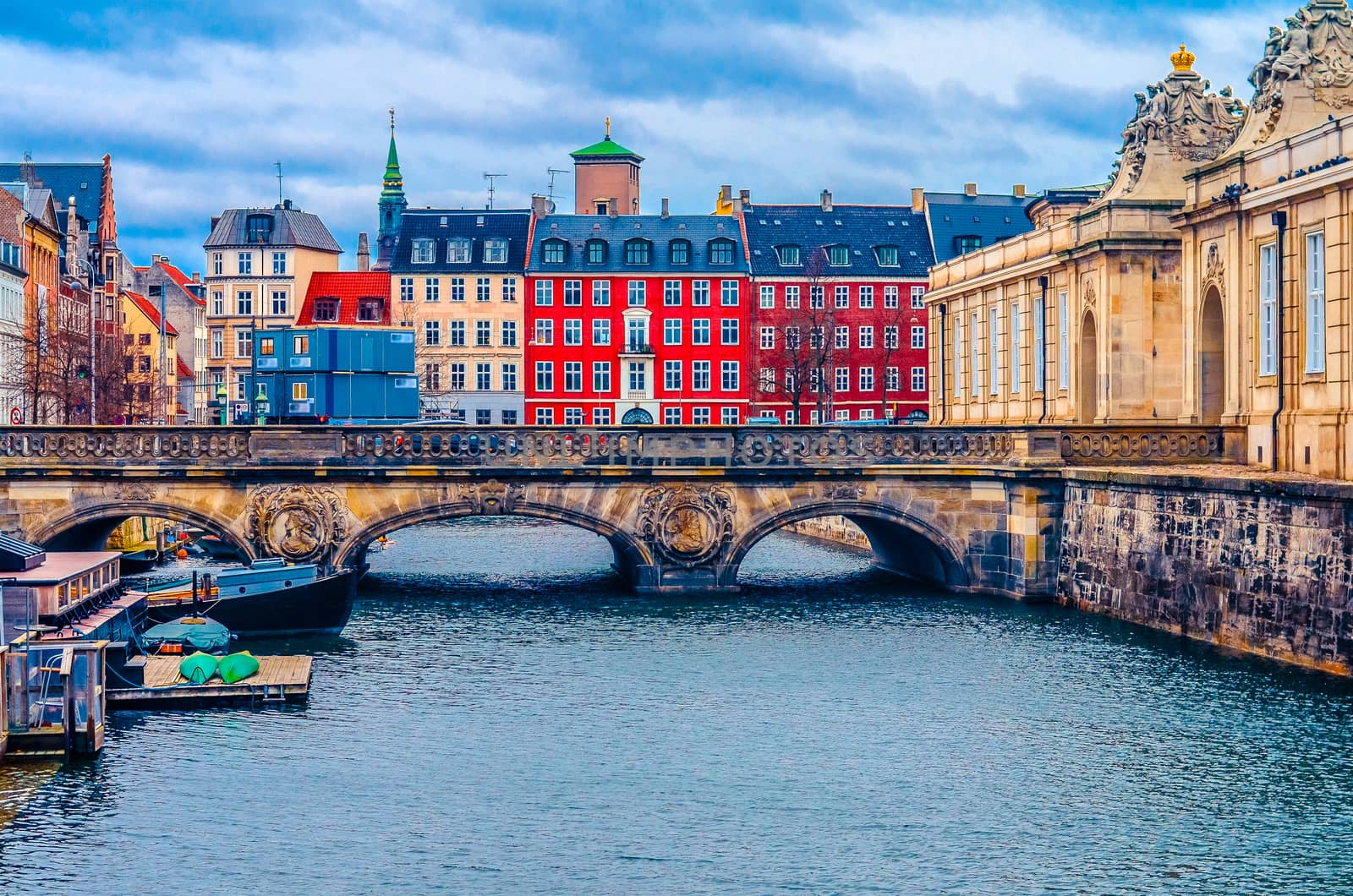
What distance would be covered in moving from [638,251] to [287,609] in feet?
235

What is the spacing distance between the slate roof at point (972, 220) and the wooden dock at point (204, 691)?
8332 centimetres

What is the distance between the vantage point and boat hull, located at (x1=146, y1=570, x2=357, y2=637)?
157ft

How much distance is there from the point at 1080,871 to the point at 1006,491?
1070 inches

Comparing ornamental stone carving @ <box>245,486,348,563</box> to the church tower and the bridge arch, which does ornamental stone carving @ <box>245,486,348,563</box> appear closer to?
the bridge arch

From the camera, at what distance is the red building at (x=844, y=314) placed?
118500 millimetres

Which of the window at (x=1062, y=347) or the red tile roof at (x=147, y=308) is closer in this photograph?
the window at (x=1062, y=347)

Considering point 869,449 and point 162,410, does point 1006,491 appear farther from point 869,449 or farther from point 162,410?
point 162,410

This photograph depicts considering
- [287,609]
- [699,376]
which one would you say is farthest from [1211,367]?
[699,376]

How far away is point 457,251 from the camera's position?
121 metres

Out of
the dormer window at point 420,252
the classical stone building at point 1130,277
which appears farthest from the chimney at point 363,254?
the classical stone building at point 1130,277

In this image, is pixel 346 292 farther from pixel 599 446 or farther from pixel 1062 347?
pixel 599 446

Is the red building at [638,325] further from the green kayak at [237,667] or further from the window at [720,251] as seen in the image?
the green kayak at [237,667]

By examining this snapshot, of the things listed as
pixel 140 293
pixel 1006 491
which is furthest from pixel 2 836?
pixel 140 293

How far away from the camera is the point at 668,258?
118062 mm
